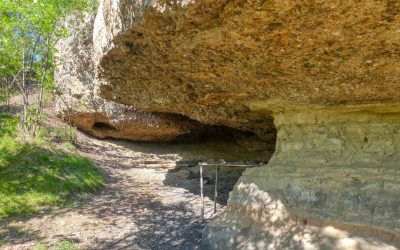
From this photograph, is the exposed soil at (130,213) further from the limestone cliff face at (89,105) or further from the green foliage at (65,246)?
the limestone cliff face at (89,105)

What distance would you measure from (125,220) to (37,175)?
3044mm

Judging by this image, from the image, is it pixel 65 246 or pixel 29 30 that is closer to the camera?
pixel 65 246

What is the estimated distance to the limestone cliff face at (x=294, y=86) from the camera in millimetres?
3658

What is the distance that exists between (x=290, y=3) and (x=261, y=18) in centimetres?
40

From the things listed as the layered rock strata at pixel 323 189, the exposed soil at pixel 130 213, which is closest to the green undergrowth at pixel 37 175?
the exposed soil at pixel 130 213

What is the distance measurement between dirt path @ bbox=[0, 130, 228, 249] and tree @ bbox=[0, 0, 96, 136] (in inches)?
139

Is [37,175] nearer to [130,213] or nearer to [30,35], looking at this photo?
[130,213]

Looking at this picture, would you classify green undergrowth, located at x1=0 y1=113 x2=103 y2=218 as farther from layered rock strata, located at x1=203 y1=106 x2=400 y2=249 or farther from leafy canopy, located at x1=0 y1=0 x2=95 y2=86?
layered rock strata, located at x1=203 y1=106 x2=400 y2=249

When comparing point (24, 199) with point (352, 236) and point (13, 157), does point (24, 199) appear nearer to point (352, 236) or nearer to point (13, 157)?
point (13, 157)

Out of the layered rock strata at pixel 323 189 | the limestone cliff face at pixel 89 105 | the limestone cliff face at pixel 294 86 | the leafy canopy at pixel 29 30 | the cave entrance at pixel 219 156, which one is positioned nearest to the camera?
the limestone cliff face at pixel 294 86

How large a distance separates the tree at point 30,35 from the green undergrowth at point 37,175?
1041 mm

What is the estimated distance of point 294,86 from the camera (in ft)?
17.1

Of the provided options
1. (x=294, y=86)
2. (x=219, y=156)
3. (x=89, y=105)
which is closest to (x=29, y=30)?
(x=89, y=105)

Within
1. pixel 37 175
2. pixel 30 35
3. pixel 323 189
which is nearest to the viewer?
pixel 323 189
